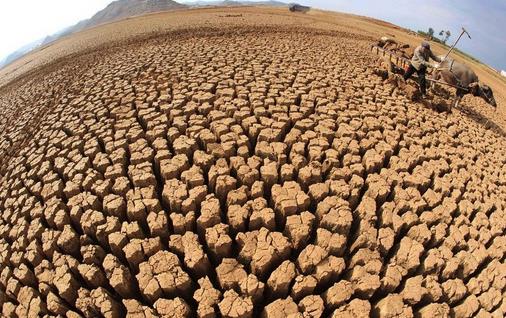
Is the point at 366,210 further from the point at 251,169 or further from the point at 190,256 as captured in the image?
the point at 190,256

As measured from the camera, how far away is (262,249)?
8.44 ft

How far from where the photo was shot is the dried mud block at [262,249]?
97.7 inches

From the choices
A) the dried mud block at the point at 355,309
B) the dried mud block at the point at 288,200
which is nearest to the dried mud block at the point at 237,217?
the dried mud block at the point at 288,200

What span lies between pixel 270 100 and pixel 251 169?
1.42 meters

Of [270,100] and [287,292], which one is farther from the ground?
[270,100]

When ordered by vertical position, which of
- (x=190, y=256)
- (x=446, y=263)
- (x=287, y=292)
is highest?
(x=190, y=256)

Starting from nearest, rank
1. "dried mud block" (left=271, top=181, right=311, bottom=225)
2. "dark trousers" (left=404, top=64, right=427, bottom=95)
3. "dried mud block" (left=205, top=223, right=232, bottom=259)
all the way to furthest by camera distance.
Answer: "dried mud block" (left=205, top=223, right=232, bottom=259), "dried mud block" (left=271, top=181, right=311, bottom=225), "dark trousers" (left=404, top=64, right=427, bottom=95)

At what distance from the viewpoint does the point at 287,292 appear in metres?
2.39

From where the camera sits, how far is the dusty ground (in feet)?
8.00

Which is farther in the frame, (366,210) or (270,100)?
(270,100)

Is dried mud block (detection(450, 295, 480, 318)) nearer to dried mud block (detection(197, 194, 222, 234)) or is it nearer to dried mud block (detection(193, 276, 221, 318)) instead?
dried mud block (detection(193, 276, 221, 318))

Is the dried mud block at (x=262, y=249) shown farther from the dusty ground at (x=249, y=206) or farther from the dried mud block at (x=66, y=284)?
the dried mud block at (x=66, y=284)

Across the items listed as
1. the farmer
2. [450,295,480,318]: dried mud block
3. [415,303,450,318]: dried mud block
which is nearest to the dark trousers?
the farmer

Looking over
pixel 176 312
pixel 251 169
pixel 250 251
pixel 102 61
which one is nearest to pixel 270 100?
pixel 251 169
